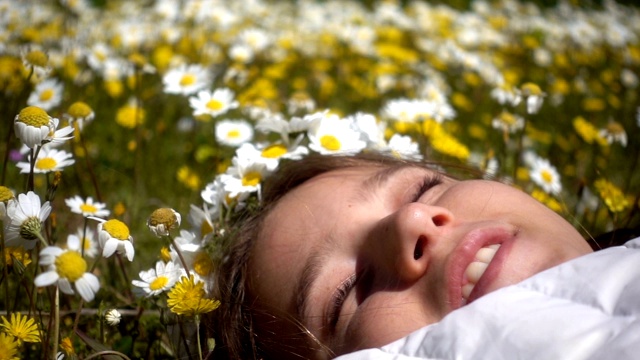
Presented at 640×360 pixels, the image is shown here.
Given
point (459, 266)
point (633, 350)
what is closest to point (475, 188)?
point (459, 266)

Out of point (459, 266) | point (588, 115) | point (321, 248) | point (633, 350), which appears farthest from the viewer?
point (588, 115)

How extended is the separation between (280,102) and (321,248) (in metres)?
1.53

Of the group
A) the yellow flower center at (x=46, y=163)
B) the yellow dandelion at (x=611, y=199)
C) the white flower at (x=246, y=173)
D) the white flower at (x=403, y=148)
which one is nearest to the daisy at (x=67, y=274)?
the yellow flower center at (x=46, y=163)

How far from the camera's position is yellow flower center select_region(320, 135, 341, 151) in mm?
1592

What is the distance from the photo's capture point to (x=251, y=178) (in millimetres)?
1553

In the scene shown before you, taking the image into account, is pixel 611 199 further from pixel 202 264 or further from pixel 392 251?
pixel 202 264

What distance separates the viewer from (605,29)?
4.47 m

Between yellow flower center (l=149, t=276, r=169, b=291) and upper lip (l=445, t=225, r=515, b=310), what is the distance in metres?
0.47

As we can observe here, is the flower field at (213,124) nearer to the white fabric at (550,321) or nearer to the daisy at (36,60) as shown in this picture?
the daisy at (36,60)

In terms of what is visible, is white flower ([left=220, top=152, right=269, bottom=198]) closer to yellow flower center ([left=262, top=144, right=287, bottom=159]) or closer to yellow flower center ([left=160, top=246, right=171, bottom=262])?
yellow flower center ([left=262, top=144, right=287, bottom=159])

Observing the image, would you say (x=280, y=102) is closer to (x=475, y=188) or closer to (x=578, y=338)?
(x=475, y=188)

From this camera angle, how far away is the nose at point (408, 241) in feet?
3.64

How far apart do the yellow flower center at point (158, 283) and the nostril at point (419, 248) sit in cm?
42

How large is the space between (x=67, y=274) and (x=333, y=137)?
0.79 meters
